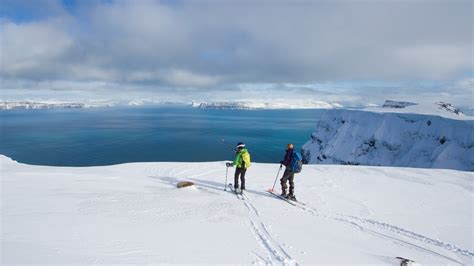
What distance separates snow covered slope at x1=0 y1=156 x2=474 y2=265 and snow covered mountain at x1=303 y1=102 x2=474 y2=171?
42.8m

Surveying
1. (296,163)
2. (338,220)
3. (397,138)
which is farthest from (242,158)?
(397,138)

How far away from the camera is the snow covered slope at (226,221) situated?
5930mm

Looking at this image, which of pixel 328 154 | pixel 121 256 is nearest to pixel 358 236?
pixel 121 256

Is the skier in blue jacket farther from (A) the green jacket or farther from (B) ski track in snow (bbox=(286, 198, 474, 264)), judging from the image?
(A) the green jacket

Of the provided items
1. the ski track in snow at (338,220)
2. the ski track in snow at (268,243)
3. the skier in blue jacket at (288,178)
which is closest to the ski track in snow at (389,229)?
the ski track in snow at (338,220)

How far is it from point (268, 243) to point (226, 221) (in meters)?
1.87

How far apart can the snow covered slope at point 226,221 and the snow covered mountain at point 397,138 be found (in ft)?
140

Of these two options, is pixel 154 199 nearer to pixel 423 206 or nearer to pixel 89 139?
pixel 423 206

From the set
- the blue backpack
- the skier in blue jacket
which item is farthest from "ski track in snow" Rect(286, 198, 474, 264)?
the blue backpack

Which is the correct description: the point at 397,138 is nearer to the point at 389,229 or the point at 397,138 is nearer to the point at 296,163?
the point at 296,163

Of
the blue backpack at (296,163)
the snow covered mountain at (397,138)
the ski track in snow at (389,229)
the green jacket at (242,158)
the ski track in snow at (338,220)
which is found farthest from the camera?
the snow covered mountain at (397,138)

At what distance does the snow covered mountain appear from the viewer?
159 feet

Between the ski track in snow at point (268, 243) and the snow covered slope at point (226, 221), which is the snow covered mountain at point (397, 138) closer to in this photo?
the snow covered slope at point (226, 221)

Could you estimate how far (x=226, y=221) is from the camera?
8.41m
